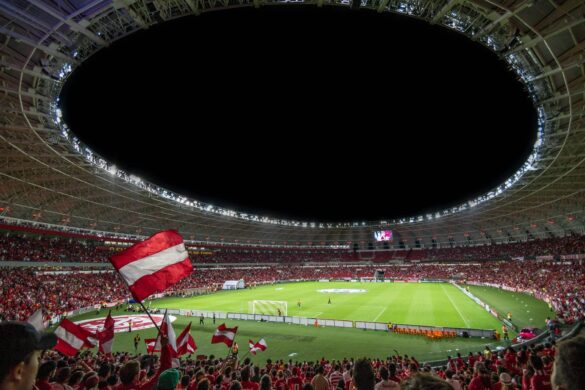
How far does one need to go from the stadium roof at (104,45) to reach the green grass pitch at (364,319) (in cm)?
1501

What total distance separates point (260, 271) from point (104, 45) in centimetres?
7792

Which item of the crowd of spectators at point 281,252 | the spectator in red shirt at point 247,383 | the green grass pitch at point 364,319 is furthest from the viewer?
the crowd of spectators at point 281,252

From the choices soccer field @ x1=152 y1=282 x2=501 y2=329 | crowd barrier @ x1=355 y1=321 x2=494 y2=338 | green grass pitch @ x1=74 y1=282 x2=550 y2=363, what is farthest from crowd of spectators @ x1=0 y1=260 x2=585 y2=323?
soccer field @ x1=152 y1=282 x2=501 y2=329

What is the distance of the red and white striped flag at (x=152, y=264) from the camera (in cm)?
842

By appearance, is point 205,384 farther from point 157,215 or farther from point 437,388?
point 157,215

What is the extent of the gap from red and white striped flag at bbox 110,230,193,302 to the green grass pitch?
52.6 feet

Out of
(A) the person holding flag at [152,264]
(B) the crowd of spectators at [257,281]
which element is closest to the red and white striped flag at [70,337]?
(A) the person holding flag at [152,264]

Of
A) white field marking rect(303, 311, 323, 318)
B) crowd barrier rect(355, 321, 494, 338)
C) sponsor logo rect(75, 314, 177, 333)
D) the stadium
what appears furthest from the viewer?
white field marking rect(303, 311, 323, 318)

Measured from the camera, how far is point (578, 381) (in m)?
2.23

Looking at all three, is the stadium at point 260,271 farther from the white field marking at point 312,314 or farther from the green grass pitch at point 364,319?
the white field marking at point 312,314

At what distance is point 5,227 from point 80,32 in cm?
3619

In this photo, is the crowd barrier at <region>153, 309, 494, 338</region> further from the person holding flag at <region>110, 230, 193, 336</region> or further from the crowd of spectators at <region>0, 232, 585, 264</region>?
the person holding flag at <region>110, 230, 193, 336</region>

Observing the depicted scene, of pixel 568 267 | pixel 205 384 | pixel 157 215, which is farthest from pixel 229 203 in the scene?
pixel 205 384

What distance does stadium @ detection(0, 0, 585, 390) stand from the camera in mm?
12320
